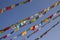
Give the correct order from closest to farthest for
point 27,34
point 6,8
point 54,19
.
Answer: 1. point 6,8
2. point 27,34
3. point 54,19

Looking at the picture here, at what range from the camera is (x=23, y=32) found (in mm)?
1350

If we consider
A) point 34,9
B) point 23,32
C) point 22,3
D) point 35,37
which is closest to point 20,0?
point 22,3

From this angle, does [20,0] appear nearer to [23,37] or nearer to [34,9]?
[34,9]

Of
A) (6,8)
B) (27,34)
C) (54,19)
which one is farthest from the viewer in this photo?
(54,19)

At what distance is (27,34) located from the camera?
4.54 feet

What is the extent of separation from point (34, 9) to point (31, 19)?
8cm

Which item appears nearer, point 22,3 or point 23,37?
point 22,3

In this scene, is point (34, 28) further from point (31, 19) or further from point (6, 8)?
point (6, 8)

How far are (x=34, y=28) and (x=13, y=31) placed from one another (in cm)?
21

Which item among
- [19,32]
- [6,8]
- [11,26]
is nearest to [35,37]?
[19,32]

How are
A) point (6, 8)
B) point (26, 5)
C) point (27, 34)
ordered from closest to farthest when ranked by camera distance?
1. point (6, 8)
2. point (26, 5)
3. point (27, 34)

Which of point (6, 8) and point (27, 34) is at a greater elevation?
point (6, 8)

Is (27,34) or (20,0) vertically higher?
(20,0)

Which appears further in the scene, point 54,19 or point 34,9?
point 54,19
